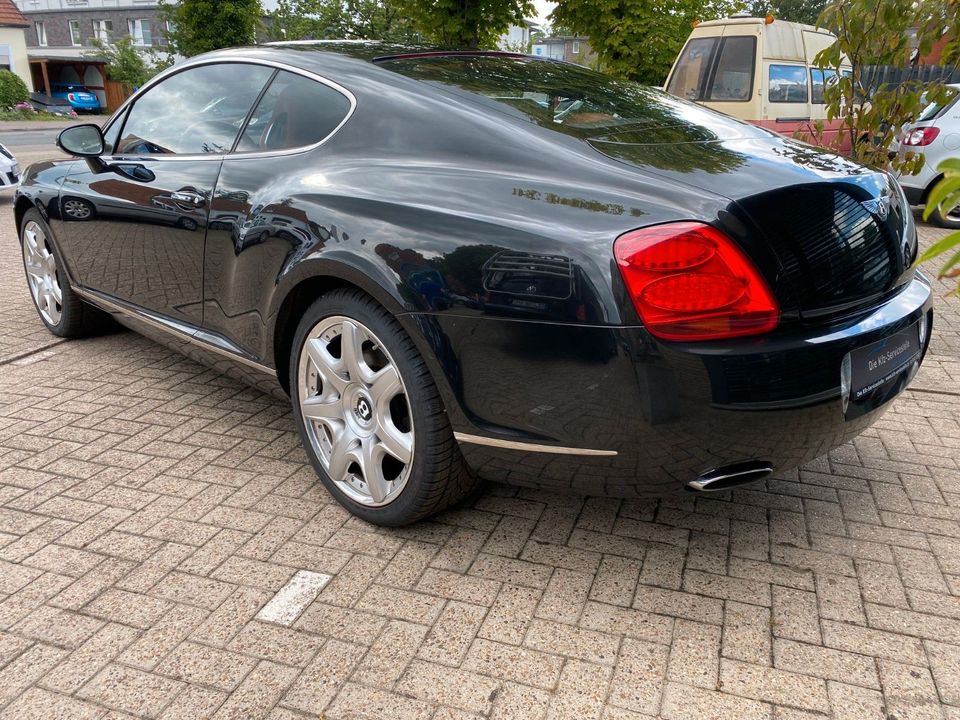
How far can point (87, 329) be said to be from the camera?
4969 mm

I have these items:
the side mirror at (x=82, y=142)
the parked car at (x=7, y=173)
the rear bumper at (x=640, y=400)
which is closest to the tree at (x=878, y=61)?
the rear bumper at (x=640, y=400)

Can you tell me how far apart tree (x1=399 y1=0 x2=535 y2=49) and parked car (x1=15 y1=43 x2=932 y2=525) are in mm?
6673

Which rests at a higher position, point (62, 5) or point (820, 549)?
point (62, 5)

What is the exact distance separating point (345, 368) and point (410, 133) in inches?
31.7

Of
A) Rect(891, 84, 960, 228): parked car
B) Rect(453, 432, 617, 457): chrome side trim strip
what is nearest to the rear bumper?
Rect(453, 432, 617, 457): chrome side trim strip

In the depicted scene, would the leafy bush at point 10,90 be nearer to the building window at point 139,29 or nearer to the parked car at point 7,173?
the building window at point 139,29

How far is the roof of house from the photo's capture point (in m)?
42.0

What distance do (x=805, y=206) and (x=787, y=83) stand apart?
10790mm

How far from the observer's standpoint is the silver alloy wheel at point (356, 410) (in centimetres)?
270

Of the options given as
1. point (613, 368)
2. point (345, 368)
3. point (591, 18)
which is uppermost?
point (591, 18)

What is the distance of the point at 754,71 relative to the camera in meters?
11.6

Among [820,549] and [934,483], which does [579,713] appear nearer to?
[820,549]

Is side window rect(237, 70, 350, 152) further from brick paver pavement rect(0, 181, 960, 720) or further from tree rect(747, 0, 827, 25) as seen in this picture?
tree rect(747, 0, 827, 25)

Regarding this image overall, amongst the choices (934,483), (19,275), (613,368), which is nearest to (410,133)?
(613,368)
